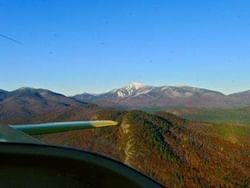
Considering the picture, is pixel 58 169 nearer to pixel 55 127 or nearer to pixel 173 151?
pixel 55 127

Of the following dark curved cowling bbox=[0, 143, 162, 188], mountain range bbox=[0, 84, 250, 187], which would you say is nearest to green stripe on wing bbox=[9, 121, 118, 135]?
dark curved cowling bbox=[0, 143, 162, 188]

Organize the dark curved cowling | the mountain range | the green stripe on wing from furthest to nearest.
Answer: the mountain range < the green stripe on wing < the dark curved cowling

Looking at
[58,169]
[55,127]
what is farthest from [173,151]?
[58,169]

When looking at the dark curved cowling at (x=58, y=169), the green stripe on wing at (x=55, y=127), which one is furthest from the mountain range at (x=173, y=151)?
the dark curved cowling at (x=58, y=169)

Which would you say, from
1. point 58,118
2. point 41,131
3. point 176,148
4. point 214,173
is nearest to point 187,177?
point 214,173

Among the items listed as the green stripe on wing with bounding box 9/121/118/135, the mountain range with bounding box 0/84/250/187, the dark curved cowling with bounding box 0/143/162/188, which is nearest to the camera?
the dark curved cowling with bounding box 0/143/162/188

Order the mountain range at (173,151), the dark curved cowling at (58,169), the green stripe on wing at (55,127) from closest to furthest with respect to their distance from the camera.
→ the dark curved cowling at (58,169)
the green stripe on wing at (55,127)
the mountain range at (173,151)

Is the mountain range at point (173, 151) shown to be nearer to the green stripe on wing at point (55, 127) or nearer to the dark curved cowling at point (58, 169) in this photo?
the green stripe on wing at point (55, 127)

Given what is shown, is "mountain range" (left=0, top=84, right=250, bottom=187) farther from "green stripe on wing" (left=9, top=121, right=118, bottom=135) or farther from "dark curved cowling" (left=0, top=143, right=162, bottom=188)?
"dark curved cowling" (left=0, top=143, right=162, bottom=188)
